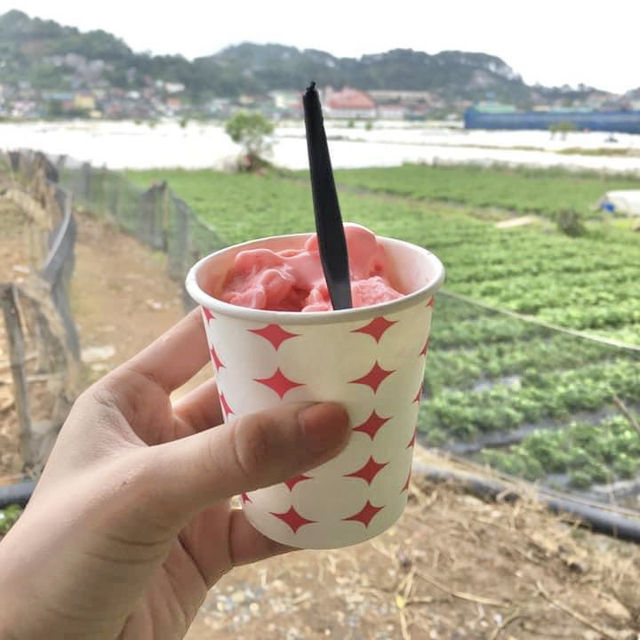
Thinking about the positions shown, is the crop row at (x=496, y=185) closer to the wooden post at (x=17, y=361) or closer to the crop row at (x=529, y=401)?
the crop row at (x=529, y=401)

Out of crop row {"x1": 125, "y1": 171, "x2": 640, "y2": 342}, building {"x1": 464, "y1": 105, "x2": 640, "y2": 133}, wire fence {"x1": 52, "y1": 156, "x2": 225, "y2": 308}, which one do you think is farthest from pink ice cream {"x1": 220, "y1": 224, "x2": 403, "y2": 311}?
building {"x1": 464, "y1": 105, "x2": 640, "y2": 133}

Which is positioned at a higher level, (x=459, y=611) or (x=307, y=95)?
(x=307, y=95)

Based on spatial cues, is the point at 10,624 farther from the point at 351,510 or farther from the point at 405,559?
the point at 405,559

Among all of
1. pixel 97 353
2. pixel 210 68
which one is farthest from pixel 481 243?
pixel 97 353

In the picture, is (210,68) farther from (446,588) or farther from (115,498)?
(115,498)

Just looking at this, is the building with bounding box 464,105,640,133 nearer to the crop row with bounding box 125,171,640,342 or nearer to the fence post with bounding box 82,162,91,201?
the crop row with bounding box 125,171,640,342

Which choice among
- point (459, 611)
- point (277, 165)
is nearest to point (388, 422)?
point (459, 611)

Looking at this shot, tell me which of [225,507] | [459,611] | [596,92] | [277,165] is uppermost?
[596,92]
